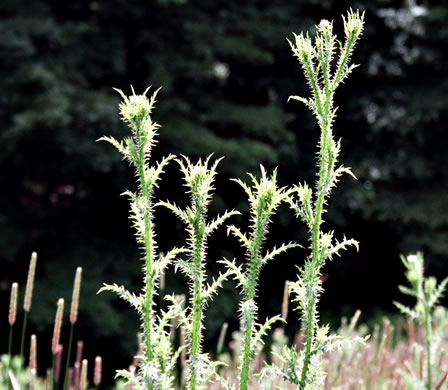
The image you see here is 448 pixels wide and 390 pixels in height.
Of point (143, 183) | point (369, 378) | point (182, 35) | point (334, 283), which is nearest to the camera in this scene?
point (143, 183)

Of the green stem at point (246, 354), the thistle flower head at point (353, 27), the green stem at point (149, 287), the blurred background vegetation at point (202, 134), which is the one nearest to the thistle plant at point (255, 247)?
the green stem at point (246, 354)

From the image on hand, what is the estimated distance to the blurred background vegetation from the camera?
834cm

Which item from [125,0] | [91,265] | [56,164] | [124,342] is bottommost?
[124,342]

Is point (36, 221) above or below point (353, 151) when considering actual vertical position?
below

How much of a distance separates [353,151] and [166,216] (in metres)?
3.66

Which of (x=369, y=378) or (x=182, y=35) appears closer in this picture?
(x=369, y=378)

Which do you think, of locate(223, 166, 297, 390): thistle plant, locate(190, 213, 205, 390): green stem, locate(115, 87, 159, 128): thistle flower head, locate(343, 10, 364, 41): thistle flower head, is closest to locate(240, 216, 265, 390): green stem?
locate(223, 166, 297, 390): thistle plant

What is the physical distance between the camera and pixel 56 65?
847 cm

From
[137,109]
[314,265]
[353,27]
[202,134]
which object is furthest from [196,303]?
[202,134]

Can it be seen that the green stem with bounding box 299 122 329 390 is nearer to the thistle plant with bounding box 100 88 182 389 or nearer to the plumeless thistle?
the plumeless thistle

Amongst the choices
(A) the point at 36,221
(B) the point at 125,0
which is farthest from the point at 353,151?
(A) the point at 36,221

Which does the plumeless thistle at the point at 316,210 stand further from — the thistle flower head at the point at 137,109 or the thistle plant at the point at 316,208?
the thistle flower head at the point at 137,109

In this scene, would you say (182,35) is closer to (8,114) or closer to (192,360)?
(8,114)

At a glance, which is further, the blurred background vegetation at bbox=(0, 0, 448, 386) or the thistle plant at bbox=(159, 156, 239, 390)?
the blurred background vegetation at bbox=(0, 0, 448, 386)
